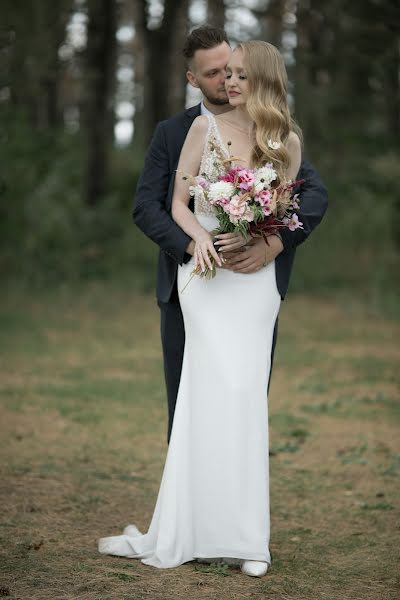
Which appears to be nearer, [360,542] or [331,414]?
[360,542]

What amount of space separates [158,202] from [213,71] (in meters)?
0.73

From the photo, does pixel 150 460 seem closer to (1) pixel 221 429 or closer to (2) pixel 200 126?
(1) pixel 221 429

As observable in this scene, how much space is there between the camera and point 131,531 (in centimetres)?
536

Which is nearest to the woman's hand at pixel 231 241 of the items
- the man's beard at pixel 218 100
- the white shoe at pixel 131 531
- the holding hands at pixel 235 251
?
the holding hands at pixel 235 251

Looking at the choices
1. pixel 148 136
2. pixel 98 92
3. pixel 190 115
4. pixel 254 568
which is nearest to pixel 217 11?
pixel 148 136

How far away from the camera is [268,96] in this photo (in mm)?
4645

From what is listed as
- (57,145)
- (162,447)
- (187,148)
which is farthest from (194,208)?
(57,145)

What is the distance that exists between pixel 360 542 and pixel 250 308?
5.68ft

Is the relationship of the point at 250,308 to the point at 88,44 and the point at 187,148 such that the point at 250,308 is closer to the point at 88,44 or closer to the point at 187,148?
the point at 187,148

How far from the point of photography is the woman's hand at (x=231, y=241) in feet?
15.4

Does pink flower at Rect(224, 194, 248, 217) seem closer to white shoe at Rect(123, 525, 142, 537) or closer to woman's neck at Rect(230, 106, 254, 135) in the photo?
woman's neck at Rect(230, 106, 254, 135)

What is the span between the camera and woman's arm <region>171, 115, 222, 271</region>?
15.6 ft

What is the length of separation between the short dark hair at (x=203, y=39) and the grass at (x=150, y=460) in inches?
105

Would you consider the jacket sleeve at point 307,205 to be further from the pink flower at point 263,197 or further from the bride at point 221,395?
the pink flower at point 263,197
